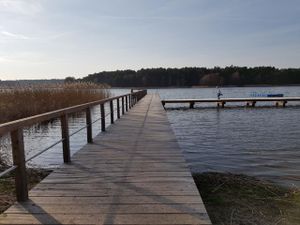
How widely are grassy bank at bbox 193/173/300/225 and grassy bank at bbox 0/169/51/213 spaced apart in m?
2.63

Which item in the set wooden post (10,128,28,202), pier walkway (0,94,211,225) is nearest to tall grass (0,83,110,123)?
pier walkway (0,94,211,225)

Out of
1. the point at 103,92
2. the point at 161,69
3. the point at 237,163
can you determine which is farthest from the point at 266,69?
the point at 237,163

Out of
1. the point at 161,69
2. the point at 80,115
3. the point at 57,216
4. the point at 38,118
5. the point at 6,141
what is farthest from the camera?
the point at 161,69

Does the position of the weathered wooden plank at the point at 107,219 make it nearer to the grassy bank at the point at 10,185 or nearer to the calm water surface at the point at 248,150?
the grassy bank at the point at 10,185

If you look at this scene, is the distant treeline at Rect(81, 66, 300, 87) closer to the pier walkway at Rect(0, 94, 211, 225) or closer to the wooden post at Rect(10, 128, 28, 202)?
the pier walkway at Rect(0, 94, 211, 225)

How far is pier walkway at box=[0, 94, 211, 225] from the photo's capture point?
3643mm

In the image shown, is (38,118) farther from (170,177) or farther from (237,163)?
(237,163)

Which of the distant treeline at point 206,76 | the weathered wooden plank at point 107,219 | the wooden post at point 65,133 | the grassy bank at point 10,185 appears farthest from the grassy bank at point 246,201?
the distant treeline at point 206,76

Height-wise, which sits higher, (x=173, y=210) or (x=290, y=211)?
(x=173, y=210)

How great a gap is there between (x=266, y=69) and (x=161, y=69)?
34014 millimetres

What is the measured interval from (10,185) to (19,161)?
8.52ft

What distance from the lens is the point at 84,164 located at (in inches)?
238

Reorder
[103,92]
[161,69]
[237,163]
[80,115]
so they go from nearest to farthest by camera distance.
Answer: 1. [237,163]
2. [80,115]
3. [103,92]
4. [161,69]

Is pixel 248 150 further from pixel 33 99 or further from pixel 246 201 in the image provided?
pixel 33 99
